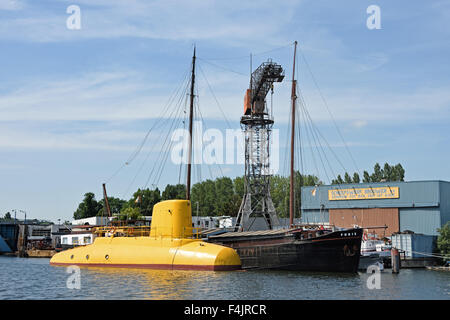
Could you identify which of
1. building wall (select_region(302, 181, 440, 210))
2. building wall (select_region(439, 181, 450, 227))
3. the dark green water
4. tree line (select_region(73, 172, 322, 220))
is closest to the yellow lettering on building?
building wall (select_region(302, 181, 440, 210))

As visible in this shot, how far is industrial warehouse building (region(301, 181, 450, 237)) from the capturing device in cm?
7312

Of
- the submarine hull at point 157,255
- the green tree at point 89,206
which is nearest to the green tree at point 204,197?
the green tree at point 89,206

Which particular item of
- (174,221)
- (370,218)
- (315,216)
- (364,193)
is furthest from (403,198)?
(174,221)

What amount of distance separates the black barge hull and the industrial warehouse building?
29.2 meters

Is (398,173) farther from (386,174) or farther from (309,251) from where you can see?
(309,251)

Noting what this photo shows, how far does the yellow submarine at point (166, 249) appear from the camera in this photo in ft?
131

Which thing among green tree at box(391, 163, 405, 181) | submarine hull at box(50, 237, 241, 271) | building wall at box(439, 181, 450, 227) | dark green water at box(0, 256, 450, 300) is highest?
green tree at box(391, 163, 405, 181)

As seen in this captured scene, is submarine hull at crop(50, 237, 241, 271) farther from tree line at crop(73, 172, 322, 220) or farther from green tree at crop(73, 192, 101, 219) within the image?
green tree at crop(73, 192, 101, 219)

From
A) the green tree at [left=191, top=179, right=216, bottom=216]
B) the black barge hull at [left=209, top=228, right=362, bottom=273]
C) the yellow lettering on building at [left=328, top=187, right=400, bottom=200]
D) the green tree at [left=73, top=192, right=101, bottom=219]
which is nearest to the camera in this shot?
the black barge hull at [left=209, top=228, right=362, bottom=273]

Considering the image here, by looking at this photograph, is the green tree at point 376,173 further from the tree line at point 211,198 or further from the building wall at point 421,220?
the building wall at point 421,220

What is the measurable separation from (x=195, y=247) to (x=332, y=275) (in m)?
12.1

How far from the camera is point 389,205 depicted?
252 feet
